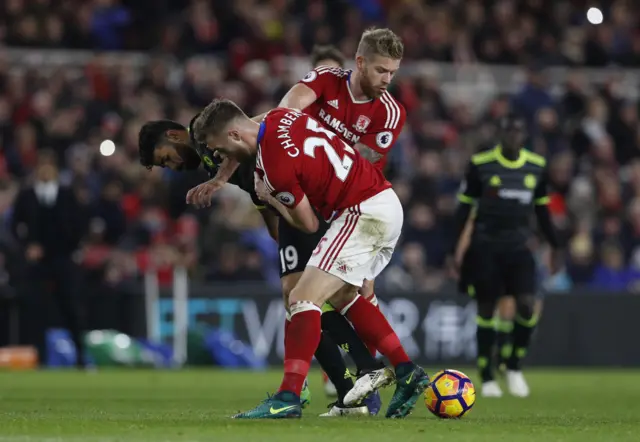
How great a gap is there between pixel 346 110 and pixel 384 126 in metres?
0.30

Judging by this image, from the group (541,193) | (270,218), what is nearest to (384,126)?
(270,218)

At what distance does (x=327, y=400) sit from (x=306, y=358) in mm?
3614

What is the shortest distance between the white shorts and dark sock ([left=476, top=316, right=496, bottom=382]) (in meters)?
4.83

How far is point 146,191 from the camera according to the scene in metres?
18.2

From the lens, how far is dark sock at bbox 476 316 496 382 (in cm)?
1252

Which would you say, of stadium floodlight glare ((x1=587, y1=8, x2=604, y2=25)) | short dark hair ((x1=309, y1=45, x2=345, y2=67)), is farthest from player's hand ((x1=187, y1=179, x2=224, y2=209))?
stadium floodlight glare ((x1=587, y1=8, x2=604, y2=25))

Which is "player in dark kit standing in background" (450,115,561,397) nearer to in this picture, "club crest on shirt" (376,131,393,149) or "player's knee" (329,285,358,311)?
"club crest on shirt" (376,131,393,149)

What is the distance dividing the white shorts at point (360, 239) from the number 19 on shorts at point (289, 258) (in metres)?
0.81

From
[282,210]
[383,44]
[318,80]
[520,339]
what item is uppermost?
[383,44]

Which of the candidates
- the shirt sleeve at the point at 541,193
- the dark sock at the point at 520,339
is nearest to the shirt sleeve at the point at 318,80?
the shirt sleeve at the point at 541,193

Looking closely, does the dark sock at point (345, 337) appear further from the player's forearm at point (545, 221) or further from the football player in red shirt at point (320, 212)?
the player's forearm at point (545, 221)

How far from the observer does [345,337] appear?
8789mm

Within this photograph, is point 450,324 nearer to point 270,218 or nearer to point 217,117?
point 270,218

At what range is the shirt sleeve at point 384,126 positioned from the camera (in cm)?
913
